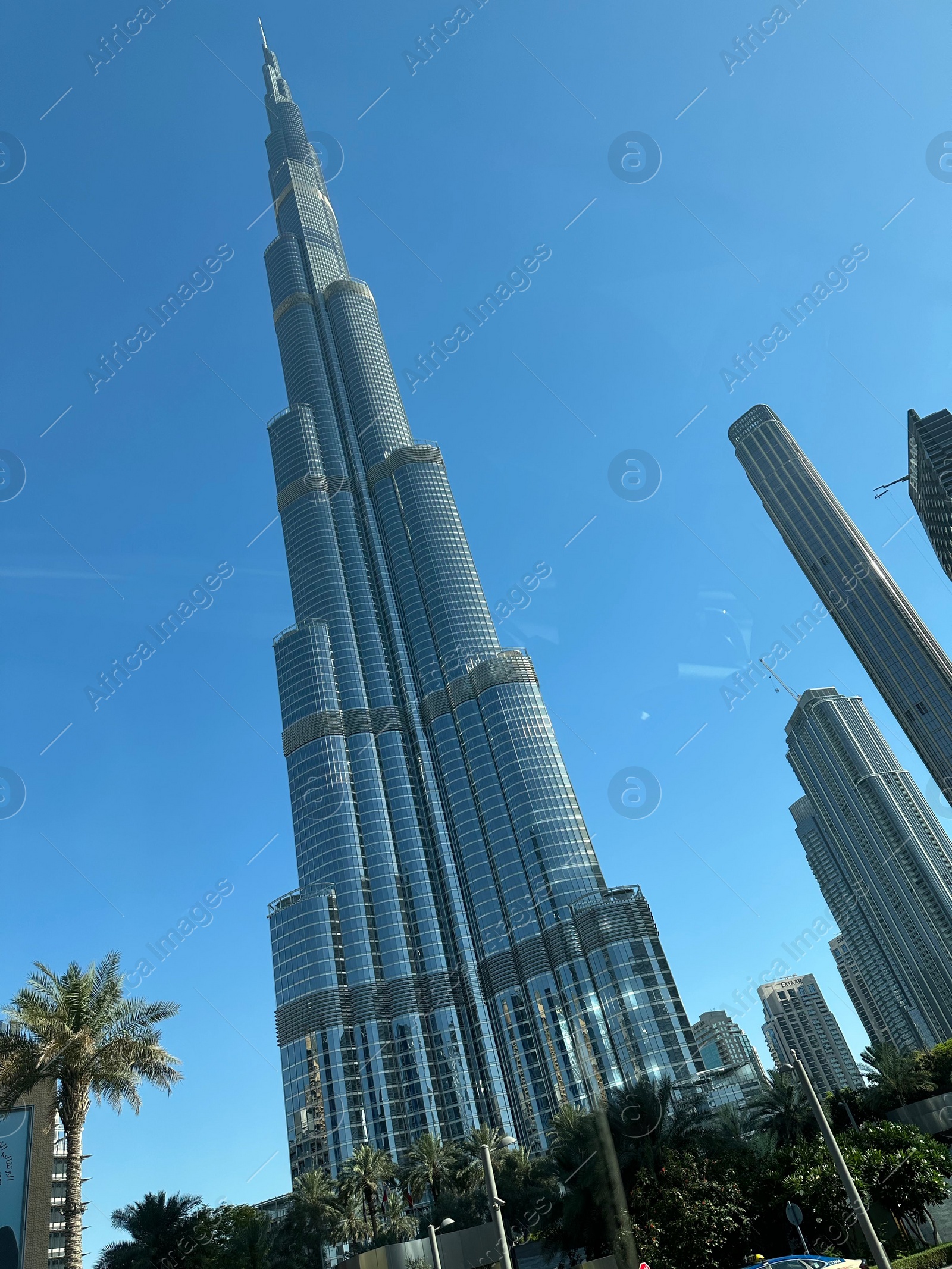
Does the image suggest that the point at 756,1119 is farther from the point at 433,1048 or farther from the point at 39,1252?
the point at 433,1048

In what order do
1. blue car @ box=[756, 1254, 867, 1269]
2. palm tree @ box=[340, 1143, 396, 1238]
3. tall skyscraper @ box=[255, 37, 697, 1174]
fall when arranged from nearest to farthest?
blue car @ box=[756, 1254, 867, 1269] → palm tree @ box=[340, 1143, 396, 1238] → tall skyscraper @ box=[255, 37, 697, 1174]

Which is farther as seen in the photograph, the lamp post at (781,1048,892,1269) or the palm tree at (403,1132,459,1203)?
the palm tree at (403,1132,459,1203)

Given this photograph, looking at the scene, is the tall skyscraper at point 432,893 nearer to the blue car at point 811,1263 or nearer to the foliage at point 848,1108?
the foliage at point 848,1108

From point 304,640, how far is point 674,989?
87.7m

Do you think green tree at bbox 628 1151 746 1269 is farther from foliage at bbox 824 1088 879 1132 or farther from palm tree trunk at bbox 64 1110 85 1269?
foliage at bbox 824 1088 879 1132

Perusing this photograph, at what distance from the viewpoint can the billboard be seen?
38500 millimetres

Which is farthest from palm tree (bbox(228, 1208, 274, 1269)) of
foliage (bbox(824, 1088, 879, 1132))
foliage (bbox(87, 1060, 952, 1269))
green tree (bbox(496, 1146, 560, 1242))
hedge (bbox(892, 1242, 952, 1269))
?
foliage (bbox(824, 1088, 879, 1132))

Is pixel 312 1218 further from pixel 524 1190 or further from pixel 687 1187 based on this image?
pixel 687 1187

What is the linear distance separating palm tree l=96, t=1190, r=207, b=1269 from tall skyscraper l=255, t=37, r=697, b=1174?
90258mm

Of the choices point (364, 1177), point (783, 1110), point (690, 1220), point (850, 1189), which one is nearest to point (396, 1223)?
point (364, 1177)

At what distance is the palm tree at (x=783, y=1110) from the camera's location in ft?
169

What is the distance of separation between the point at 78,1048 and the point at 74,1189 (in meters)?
3.75

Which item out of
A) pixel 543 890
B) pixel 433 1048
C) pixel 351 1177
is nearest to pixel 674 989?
pixel 543 890

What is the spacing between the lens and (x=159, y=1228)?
127 ft
